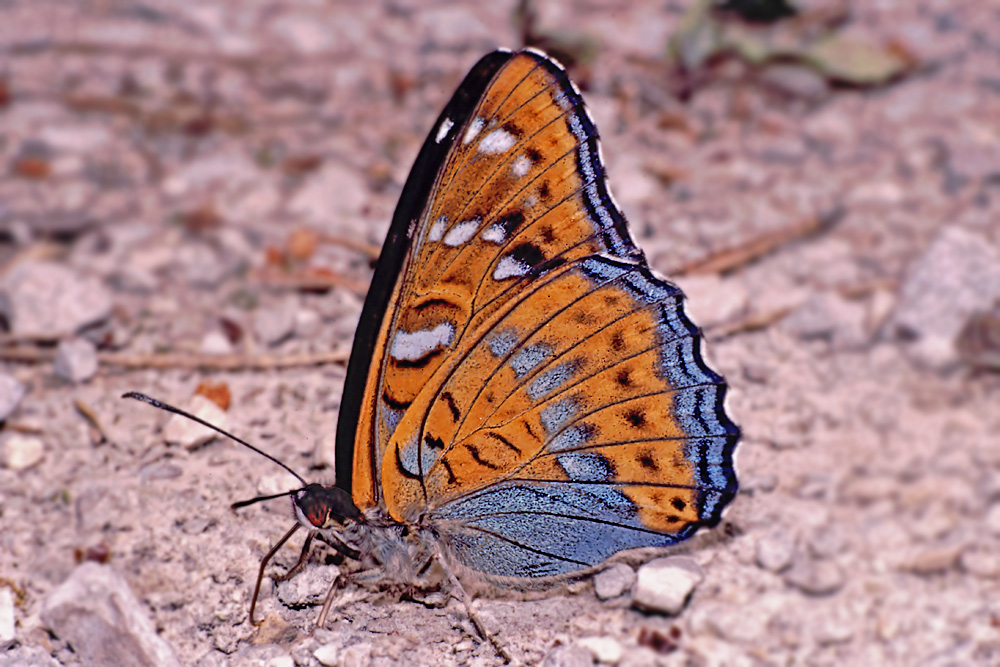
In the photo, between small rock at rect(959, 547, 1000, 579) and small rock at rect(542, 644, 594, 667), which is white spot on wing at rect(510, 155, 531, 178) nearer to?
small rock at rect(542, 644, 594, 667)

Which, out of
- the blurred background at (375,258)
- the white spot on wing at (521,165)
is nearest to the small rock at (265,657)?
the blurred background at (375,258)

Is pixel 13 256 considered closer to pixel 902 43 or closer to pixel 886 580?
pixel 886 580

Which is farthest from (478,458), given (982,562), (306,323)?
(982,562)

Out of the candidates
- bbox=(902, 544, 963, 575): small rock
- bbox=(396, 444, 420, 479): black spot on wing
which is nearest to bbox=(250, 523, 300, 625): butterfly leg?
bbox=(396, 444, 420, 479): black spot on wing

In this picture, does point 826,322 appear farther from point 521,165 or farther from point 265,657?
point 265,657

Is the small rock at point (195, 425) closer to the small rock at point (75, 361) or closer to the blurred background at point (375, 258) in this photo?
the blurred background at point (375, 258)

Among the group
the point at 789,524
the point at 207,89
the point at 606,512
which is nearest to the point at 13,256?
the point at 207,89
